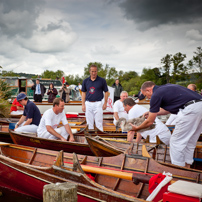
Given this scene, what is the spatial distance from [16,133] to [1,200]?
1.83 m

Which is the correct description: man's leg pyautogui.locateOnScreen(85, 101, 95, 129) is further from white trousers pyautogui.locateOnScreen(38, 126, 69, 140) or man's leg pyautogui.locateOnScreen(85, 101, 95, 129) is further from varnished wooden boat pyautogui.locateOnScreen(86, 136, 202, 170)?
varnished wooden boat pyautogui.locateOnScreen(86, 136, 202, 170)

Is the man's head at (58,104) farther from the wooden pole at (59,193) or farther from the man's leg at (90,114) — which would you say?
the wooden pole at (59,193)

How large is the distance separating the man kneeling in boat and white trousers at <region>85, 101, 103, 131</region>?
1010mm

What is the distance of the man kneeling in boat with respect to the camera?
6.02 m

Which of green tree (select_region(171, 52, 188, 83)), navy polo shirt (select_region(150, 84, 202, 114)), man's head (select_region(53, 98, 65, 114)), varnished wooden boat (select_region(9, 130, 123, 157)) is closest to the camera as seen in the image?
navy polo shirt (select_region(150, 84, 202, 114))

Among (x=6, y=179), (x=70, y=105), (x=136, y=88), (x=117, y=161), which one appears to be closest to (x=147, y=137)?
(x=117, y=161)

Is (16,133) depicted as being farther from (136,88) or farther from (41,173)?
(136,88)

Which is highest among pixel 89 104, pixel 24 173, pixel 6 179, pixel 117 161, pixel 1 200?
pixel 89 104

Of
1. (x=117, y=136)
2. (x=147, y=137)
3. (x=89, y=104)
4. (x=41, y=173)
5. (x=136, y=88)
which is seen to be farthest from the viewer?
(x=136, y=88)

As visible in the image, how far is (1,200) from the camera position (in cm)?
497

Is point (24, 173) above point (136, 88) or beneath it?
beneath

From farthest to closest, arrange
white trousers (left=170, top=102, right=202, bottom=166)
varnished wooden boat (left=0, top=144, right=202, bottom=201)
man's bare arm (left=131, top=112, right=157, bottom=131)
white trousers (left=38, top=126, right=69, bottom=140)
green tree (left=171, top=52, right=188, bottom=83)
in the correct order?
green tree (left=171, top=52, right=188, bottom=83) < white trousers (left=38, top=126, right=69, bottom=140) < man's bare arm (left=131, top=112, right=157, bottom=131) < white trousers (left=170, top=102, right=202, bottom=166) < varnished wooden boat (left=0, top=144, right=202, bottom=201)

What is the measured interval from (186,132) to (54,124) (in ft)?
11.7

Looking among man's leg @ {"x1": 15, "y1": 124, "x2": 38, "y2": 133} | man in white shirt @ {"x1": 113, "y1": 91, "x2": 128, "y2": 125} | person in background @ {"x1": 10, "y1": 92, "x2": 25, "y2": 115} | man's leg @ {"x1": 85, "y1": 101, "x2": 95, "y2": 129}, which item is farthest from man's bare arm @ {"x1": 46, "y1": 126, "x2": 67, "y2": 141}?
person in background @ {"x1": 10, "y1": 92, "x2": 25, "y2": 115}
